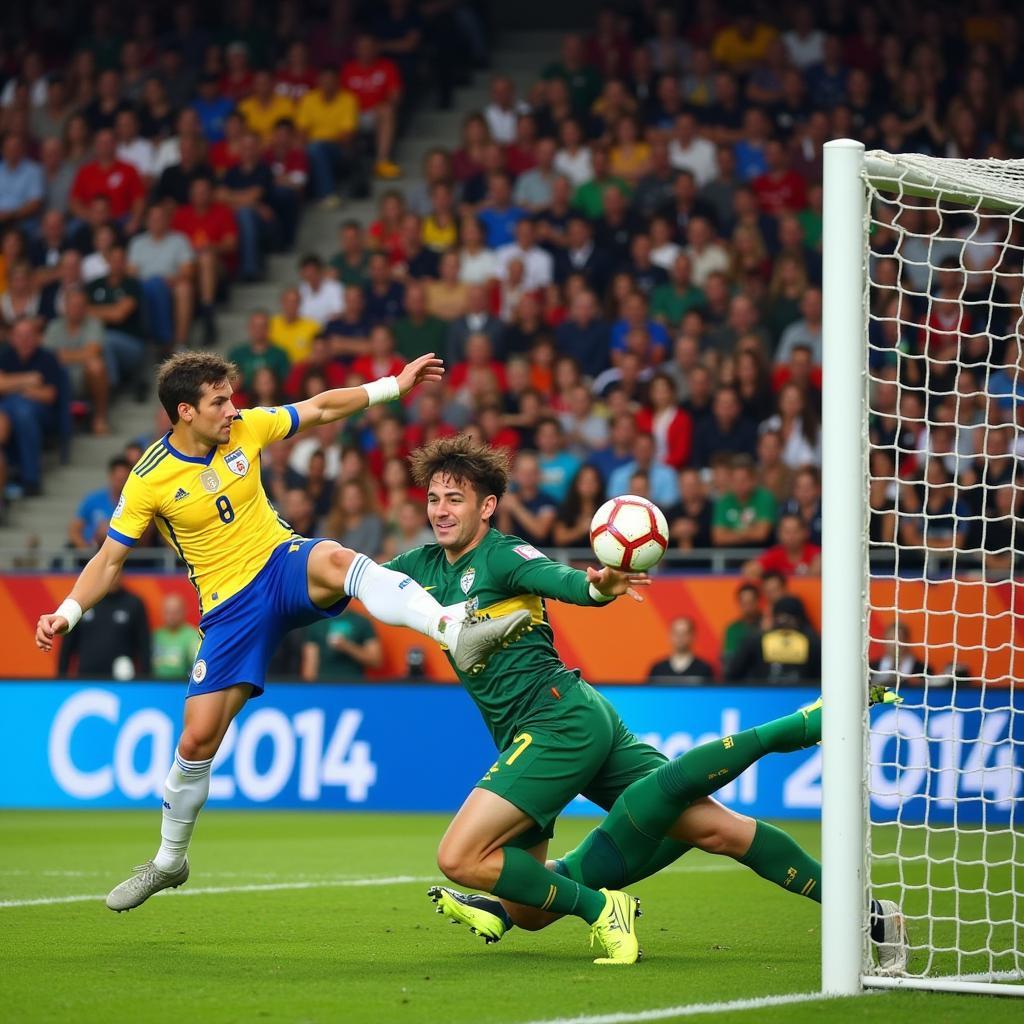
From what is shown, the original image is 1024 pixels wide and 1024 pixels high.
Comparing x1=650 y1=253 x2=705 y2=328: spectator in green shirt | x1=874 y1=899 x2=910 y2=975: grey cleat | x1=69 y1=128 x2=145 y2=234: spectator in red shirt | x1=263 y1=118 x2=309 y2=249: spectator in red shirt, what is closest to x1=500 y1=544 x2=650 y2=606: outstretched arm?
x1=874 y1=899 x2=910 y2=975: grey cleat

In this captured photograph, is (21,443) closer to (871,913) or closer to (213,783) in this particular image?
(213,783)

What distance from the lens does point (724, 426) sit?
15859 mm

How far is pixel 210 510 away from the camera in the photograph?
26.0 feet

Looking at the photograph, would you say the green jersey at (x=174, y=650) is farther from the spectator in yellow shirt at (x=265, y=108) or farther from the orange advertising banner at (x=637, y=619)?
the spectator in yellow shirt at (x=265, y=108)

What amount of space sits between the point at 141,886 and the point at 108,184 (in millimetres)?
15124

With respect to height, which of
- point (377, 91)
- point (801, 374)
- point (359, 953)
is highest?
point (377, 91)

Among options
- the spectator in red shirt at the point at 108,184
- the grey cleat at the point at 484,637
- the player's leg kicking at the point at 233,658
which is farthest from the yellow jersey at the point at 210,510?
the spectator in red shirt at the point at 108,184

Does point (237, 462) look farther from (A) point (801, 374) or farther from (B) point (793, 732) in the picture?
(A) point (801, 374)

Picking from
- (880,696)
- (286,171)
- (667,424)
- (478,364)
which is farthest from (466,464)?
(286,171)

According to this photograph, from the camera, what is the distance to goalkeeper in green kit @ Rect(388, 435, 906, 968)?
21.1 feet

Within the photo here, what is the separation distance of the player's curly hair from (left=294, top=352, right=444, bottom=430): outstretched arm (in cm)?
119

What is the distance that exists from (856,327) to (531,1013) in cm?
250

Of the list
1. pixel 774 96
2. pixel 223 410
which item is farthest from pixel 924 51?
pixel 223 410

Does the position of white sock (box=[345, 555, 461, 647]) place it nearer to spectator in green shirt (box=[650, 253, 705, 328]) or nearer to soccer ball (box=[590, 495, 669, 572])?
soccer ball (box=[590, 495, 669, 572])
